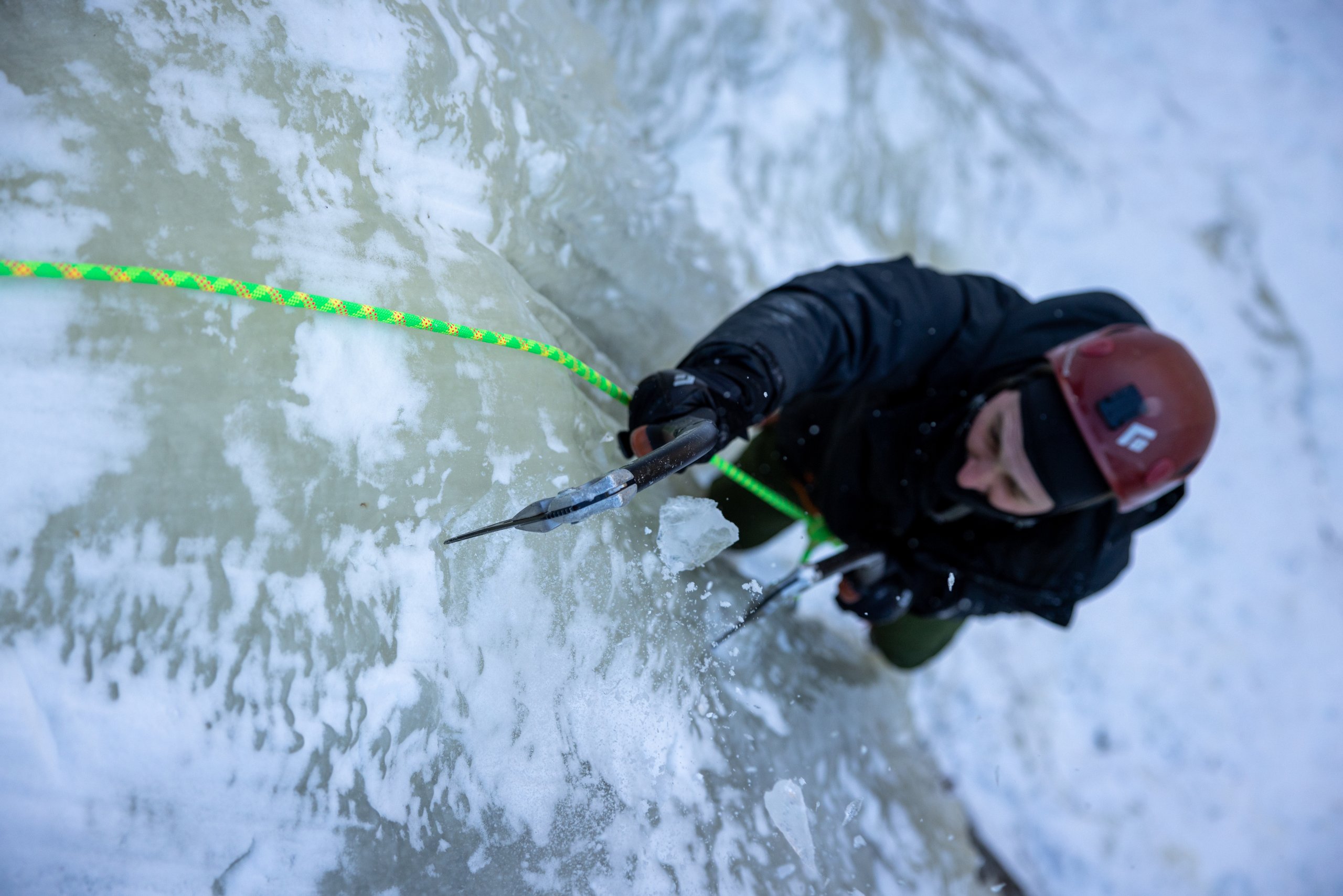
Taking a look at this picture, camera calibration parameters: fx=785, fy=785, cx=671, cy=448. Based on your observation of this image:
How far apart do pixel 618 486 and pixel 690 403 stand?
269 mm

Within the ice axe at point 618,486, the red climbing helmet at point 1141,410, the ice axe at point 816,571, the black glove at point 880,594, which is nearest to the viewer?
the ice axe at point 618,486

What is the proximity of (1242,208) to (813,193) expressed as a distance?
7.61ft

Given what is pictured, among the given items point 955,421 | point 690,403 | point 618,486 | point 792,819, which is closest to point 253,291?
point 618,486

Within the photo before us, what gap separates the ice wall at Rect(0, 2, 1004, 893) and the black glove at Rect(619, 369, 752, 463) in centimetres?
11

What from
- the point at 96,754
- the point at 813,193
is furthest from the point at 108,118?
the point at 813,193

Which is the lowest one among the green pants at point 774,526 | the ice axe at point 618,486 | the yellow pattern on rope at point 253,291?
the green pants at point 774,526

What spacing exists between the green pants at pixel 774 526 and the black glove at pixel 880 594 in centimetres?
28

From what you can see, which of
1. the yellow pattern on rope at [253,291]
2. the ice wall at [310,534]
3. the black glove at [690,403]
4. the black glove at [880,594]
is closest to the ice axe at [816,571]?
the black glove at [880,594]

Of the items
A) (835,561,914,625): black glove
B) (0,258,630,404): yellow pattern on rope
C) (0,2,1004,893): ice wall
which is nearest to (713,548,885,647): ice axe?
(835,561,914,625): black glove

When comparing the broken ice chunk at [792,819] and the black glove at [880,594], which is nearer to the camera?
the broken ice chunk at [792,819]

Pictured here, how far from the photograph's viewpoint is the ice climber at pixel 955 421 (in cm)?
Result: 138

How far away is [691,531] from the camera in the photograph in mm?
1134

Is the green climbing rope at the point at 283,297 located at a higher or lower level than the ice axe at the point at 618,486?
lower

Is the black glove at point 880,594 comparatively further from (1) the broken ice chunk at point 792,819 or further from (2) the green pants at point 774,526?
(1) the broken ice chunk at point 792,819
